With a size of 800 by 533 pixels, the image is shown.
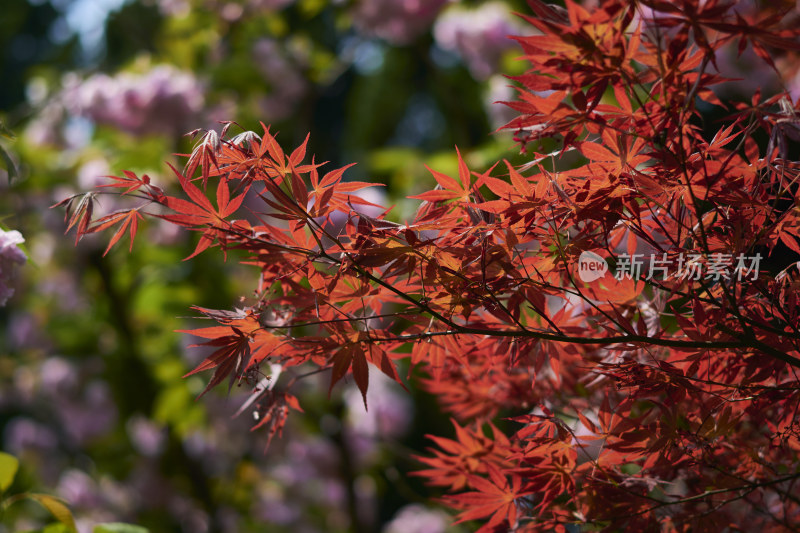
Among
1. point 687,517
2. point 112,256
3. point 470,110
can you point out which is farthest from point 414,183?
point 470,110

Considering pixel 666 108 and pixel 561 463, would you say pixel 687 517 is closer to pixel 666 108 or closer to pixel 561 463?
pixel 561 463

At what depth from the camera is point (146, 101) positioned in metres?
1.88

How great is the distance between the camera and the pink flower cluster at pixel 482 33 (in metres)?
1.80

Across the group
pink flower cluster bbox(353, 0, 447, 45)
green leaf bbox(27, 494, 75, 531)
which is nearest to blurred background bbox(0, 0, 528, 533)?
pink flower cluster bbox(353, 0, 447, 45)

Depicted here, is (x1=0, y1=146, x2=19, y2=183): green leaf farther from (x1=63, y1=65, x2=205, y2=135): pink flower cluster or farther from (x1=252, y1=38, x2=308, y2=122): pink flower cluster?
(x1=252, y1=38, x2=308, y2=122): pink flower cluster

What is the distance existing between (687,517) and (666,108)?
1.20 feet

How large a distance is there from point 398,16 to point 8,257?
1.46 meters

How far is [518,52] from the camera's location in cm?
177

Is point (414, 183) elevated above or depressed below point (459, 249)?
below

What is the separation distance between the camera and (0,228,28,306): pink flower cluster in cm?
59

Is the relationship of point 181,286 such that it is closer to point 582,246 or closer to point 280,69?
point 280,69

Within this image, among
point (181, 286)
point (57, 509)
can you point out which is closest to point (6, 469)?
point (57, 509)

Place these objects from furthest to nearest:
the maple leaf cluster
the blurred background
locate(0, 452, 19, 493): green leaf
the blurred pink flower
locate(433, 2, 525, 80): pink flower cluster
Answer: the blurred pink flower
the blurred background
locate(433, 2, 525, 80): pink flower cluster
locate(0, 452, 19, 493): green leaf
the maple leaf cluster

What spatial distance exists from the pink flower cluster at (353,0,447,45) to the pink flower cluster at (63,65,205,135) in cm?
56
